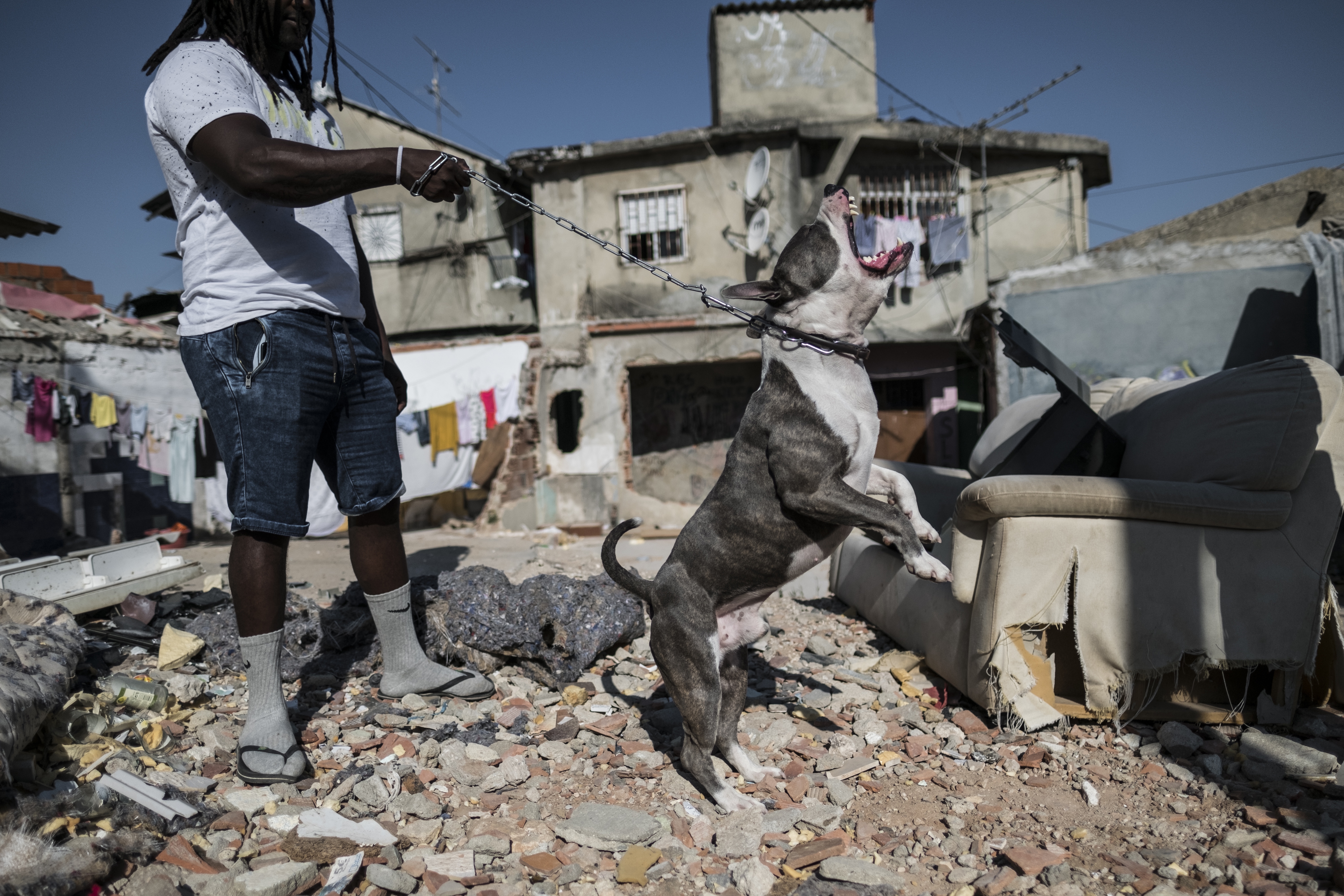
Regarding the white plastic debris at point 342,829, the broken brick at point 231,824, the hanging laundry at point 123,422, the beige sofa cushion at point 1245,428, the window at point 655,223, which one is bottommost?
the white plastic debris at point 342,829

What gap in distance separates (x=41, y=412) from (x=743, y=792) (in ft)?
35.1

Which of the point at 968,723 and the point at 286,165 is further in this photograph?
the point at 968,723

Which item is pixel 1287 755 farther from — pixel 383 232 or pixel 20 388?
pixel 383 232

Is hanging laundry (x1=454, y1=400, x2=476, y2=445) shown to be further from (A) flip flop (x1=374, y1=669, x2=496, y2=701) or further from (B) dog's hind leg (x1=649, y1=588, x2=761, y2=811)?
(B) dog's hind leg (x1=649, y1=588, x2=761, y2=811)

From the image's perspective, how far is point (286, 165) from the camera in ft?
7.16

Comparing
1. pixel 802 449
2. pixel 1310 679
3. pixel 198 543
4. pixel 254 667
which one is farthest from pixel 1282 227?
pixel 198 543

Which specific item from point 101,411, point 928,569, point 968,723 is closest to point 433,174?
point 928,569

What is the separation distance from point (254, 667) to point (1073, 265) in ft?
35.5

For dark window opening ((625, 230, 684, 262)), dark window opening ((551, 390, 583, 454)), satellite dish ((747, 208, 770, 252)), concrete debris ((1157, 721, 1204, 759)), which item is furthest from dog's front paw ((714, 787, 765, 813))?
dark window opening ((625, 230, 684, 262))

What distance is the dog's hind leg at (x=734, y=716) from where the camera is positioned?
256 cm

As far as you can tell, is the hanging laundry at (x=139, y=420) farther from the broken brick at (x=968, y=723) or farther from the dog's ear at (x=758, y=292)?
the broken brick at (x=968, y=723)

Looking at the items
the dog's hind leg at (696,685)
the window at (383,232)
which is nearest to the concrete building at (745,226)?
the window at (383,232)

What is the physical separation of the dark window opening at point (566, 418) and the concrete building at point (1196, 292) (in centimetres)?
723

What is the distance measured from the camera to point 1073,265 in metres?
10.3
